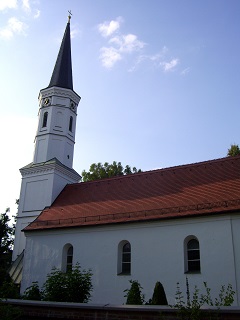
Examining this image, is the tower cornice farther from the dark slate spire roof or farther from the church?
the church

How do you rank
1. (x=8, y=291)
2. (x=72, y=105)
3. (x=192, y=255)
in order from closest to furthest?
(x=8, y=291) → (x=192, y=255) → (x=72, y=105)

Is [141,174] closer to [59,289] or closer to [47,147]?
[47,147]

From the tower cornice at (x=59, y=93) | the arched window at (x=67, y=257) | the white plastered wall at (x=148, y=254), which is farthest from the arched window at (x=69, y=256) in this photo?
the tower cornice at (x=59, y=93)

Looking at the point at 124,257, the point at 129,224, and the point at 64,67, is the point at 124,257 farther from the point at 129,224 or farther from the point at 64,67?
the point at 64,67

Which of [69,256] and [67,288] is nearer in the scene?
[67,288]

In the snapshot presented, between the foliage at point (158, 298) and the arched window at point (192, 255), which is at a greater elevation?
the arched window at point (192, 255)

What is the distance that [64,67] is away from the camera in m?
31.1

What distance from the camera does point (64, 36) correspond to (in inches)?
1313

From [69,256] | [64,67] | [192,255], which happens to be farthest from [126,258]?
[64,67]

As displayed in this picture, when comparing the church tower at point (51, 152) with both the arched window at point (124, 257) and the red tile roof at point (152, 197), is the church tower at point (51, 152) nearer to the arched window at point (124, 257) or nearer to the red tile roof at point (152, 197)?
the red tile roof at point (152, 197)

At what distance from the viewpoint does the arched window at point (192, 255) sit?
17.0m

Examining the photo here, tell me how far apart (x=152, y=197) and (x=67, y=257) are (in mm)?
6290

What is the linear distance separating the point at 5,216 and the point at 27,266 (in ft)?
25.0

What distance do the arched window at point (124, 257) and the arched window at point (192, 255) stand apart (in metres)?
3.30
